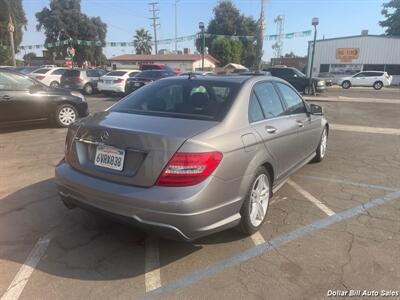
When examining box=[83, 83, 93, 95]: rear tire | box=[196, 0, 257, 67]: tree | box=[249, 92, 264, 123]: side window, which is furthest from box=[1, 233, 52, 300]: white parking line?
box=[196, 0, 257, 67]: tree

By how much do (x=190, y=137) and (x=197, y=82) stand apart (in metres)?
1.30

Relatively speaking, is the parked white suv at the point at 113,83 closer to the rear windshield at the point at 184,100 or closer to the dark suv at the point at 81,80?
the dark suv at the point at 81,80

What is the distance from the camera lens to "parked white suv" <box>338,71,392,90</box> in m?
34.6

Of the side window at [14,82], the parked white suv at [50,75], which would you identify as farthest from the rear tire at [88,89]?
the side window at [14,82]

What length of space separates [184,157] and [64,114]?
23.5 ft

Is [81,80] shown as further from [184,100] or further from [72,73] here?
[184,100]

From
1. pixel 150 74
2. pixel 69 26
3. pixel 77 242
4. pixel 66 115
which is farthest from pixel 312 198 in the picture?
pixel 69 26

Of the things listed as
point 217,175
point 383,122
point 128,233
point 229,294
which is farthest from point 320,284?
point 383,122

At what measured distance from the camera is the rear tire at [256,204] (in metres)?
3.42

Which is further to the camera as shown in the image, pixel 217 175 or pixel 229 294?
pixel 217 175

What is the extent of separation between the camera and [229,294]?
9.07 ft

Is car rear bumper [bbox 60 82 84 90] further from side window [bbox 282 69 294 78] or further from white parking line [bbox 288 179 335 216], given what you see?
white parking line [bbox 288 179 335 216]

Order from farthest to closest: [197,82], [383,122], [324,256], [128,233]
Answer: [383,122] < [197,82] < [128,233] < [324,256]

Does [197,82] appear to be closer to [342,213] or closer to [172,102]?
[172,102]
